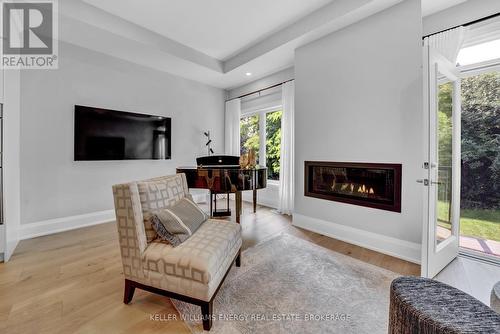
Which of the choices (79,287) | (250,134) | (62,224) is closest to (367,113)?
(250,134)

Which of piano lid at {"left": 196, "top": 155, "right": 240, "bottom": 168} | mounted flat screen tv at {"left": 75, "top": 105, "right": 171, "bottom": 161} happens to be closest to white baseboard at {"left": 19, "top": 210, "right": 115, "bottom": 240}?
mounted flat screen tv at {"left": 75, "top": 105, "right": 171, "bottom": 161}

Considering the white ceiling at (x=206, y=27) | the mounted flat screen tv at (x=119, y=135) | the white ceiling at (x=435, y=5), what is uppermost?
the white ceiling at (x=206, y=27)

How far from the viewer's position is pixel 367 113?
266 centimetres

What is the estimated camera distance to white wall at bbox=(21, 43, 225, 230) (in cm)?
295

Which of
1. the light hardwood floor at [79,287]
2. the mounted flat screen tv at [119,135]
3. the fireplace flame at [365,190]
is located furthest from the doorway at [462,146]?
the mounted flat screen tv at [119,135]

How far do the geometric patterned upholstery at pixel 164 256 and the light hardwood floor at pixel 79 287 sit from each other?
246 mm

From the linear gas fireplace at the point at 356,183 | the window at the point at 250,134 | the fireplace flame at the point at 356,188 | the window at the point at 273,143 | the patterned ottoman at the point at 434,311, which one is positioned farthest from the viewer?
the window at the point at 250,134

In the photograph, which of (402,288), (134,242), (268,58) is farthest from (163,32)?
(402,288)

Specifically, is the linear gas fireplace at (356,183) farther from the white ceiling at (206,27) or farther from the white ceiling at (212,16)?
the white ceiling at (212,16)

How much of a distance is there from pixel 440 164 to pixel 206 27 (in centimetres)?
330

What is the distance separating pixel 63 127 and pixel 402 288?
4.22 meters

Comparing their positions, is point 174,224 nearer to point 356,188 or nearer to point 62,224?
point 356,188

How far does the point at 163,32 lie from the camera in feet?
10.7

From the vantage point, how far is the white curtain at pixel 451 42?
231 centimetres
